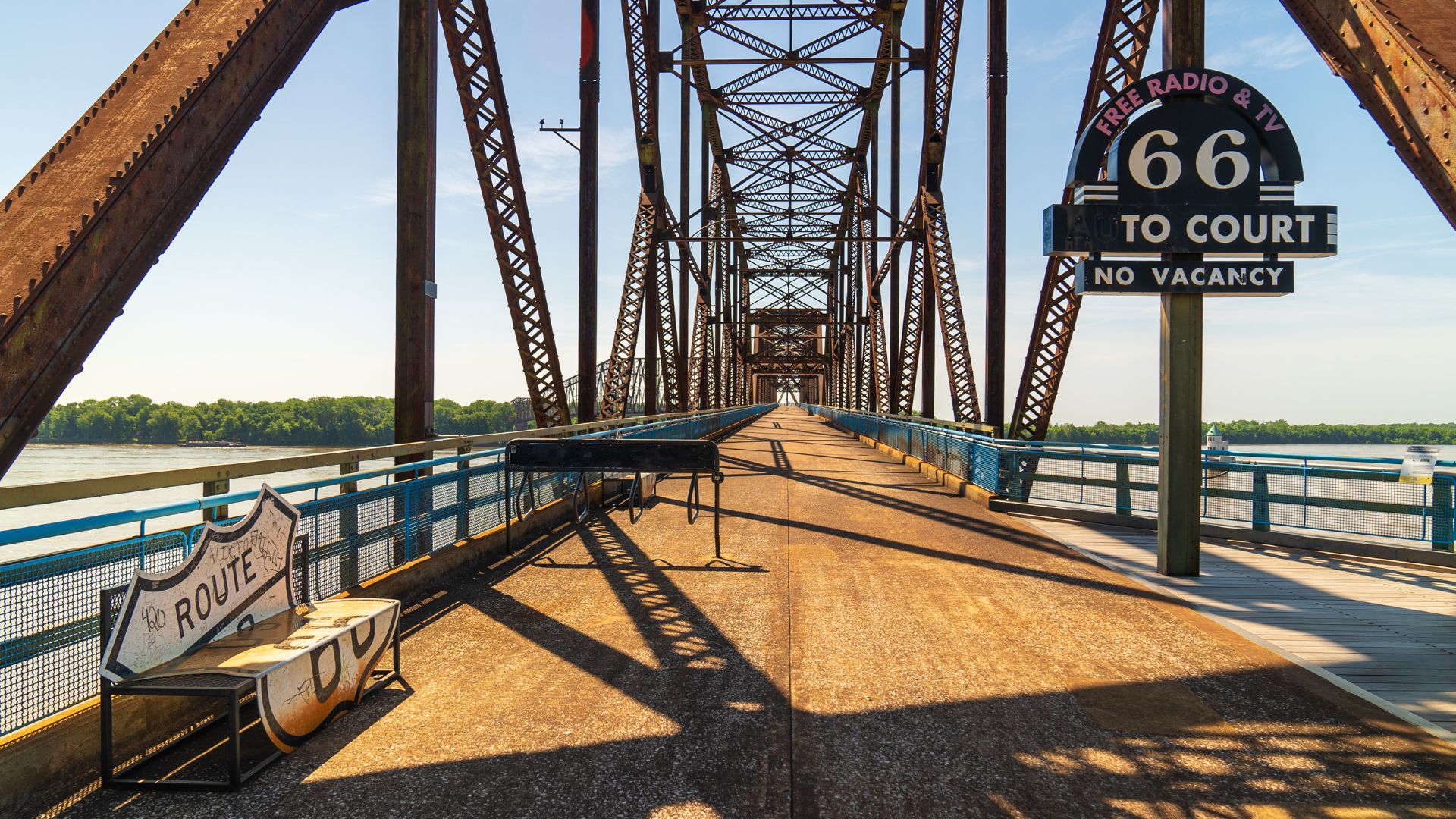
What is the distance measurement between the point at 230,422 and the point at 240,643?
25.7 m

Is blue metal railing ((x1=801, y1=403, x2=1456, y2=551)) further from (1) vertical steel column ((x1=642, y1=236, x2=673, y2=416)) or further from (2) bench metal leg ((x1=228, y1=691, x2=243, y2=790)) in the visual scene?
(1) vertical steel column ((x1=642, y1=236, x2=673, y2=416))

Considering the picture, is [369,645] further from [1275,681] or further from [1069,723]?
[1275,681]

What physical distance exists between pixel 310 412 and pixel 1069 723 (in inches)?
1160

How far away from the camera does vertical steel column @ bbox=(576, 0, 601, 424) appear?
1714 cm

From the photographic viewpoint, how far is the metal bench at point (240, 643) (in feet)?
11.3

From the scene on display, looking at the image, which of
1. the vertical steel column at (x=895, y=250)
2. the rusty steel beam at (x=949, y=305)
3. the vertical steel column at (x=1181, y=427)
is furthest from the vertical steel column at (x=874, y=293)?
the vertical steel column at (x=1181, y=427)

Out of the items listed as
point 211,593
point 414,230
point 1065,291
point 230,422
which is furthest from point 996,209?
point 230,422

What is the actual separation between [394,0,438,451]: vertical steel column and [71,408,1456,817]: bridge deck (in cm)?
246

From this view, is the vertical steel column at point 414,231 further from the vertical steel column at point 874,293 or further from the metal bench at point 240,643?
the vertical steel column at point 874,293

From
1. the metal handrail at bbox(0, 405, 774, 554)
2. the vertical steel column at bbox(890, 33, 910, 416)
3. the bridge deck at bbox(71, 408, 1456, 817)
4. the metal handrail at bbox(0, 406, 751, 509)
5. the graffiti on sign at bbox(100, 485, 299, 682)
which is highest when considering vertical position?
the vertical steel column at bbox(890, 33, 910, 416)

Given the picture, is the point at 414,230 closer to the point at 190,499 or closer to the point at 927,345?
the point at 190,499

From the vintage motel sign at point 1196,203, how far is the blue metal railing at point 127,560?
21.1ft

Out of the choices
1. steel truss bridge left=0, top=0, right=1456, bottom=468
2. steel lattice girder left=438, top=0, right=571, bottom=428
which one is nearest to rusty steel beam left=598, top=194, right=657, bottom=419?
steel truss bridge left=0, top=0, right=1456, bottom=468

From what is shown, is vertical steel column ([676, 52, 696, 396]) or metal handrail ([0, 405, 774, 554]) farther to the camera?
vertical steel column ([676, 52, 696, 396])
